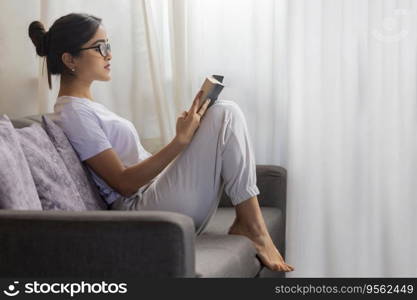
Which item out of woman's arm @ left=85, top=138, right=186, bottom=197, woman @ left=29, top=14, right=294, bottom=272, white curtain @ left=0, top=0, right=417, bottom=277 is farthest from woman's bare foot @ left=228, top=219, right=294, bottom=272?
white curtain @ left=0, top=0, right=417, bottom=277

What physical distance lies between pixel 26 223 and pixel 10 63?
5.28ft

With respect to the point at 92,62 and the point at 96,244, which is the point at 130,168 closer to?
the point at 92,62

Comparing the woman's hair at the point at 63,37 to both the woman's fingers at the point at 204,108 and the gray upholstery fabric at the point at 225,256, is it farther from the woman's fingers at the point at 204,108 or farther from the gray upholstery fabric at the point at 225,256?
the gray upholstery fabric at the point at 225,256

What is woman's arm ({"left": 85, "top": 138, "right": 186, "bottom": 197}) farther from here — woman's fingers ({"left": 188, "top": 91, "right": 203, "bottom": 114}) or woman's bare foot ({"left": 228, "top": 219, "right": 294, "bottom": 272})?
woman's bare foot ({"left": 228, "top": 219, "right": 294, "bottom": 272})

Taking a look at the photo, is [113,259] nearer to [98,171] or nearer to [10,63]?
[98,171]

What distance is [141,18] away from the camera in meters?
3.48

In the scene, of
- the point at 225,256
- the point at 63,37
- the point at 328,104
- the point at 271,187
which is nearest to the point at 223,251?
the point at 225,256

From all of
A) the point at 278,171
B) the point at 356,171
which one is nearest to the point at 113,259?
the point at 278,171

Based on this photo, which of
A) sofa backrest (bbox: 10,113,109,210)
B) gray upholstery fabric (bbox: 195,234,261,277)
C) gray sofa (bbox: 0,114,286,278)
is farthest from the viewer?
sofa backrest (bbox: 10,113,109,210)

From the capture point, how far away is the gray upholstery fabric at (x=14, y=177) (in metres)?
1.93

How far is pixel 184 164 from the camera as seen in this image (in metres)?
2.47

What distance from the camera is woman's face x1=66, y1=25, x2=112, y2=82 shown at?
267 cm

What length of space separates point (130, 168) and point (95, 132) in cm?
16

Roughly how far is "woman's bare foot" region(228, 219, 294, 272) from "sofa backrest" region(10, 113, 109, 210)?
1.42 ft
